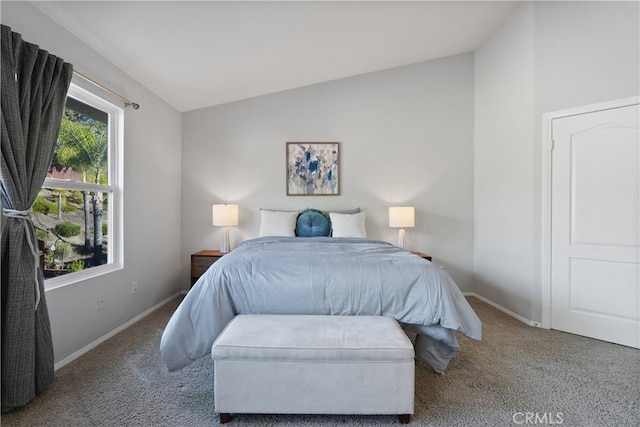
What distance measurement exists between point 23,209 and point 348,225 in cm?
263

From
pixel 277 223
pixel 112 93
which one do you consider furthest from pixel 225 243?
pixel 112 93

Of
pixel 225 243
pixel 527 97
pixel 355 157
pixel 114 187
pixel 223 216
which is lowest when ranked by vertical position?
pixel 225 243

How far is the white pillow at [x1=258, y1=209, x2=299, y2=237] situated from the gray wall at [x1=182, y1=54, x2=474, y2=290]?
25 cm

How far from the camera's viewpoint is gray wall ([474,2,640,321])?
2.33 metres

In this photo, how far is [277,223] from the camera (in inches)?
133

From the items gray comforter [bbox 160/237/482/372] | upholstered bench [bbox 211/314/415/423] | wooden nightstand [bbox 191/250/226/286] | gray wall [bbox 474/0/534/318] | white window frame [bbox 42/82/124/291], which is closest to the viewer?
upholstered bench [bbox 211/314/415/423]

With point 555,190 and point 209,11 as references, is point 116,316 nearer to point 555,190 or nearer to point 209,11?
point 209,11

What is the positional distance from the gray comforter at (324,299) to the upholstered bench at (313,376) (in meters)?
0.35

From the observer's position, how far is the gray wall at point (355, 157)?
145 inches

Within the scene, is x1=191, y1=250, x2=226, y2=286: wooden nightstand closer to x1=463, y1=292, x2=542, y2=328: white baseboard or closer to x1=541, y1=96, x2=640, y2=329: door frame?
x1=463, y1=292, x2=542, y2=328: white baseboard

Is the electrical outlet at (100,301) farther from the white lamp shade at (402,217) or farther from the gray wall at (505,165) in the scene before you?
the gray wall at (505,165)

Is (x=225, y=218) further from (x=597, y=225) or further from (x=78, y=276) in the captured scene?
(x=597, y=225)

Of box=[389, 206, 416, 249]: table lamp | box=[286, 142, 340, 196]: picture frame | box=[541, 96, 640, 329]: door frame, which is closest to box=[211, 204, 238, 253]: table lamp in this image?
box=[286, 142, 340, 196]: picture frame

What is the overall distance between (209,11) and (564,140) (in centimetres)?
307
